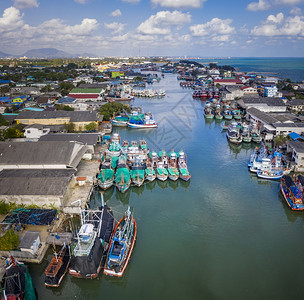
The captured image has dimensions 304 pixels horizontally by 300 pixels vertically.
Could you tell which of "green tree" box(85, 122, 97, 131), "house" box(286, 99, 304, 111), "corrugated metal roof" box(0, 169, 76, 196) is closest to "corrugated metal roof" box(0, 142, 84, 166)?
"corrugated metal roof" box(0, 169, 76, 196)

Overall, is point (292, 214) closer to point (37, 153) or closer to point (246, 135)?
point (246, 135)

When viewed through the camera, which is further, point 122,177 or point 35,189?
point 122,177

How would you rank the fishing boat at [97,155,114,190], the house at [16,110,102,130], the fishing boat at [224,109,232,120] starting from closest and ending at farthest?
1. the fishing boat at [97,155,114,190]
2. the house at [16,110,102,130]
3. the fishing boat at [224,109,232,120]

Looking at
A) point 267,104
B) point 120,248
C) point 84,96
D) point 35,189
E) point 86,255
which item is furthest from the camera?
point 84,96

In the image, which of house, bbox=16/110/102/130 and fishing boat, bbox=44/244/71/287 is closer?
fishing boat, bbox=44/244/71/287

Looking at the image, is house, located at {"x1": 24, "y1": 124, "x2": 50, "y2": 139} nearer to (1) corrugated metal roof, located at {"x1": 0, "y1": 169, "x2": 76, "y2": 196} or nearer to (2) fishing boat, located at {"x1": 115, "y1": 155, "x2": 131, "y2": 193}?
(1) corrugated metal roof, located at {"x1": 0, "y1": 169, "x2": 76, "y2": 196}

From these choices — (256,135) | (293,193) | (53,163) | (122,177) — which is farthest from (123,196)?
(256,135)
